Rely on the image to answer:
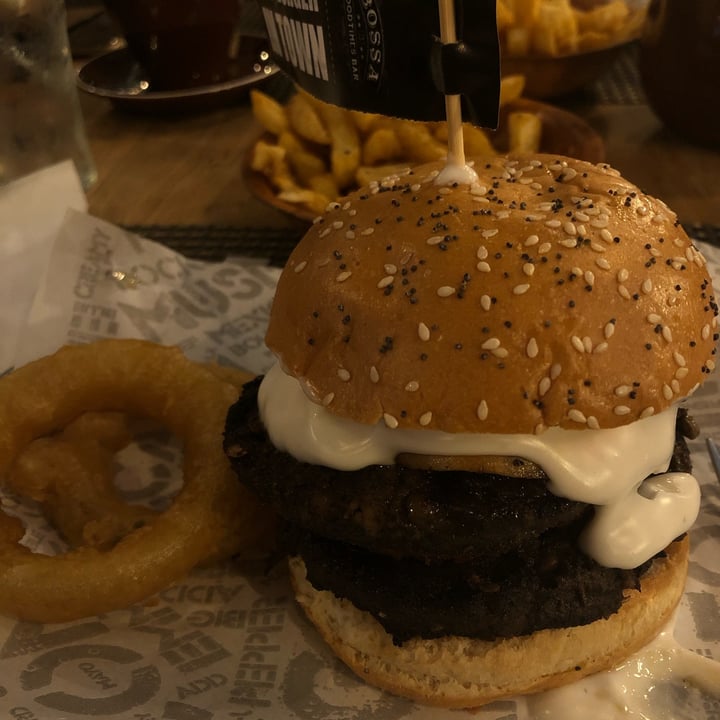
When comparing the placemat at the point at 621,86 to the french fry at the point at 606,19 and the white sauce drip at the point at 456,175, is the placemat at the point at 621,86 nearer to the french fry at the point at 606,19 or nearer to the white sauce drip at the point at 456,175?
the french fry at the point at 606,19

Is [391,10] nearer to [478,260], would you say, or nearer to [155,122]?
[478,260]

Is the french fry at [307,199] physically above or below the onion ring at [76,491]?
above

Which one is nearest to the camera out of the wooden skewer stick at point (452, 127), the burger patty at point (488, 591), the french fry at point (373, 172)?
the wooden skewer stick at point (452, 127)

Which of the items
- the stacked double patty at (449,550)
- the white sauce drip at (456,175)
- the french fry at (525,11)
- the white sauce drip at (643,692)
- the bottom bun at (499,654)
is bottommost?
the white sauce drip at (643,692)

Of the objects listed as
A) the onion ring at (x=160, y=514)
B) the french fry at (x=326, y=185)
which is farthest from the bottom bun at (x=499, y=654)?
the french fry at (x=326, y=185)

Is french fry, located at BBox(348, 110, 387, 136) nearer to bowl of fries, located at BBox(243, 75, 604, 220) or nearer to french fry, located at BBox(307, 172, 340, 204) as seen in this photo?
bowl of fries, located at BBox(243, 75, 604, 220)

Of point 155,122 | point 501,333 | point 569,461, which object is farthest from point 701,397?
point 155,122

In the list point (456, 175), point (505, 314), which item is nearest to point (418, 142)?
point (456, 175)
